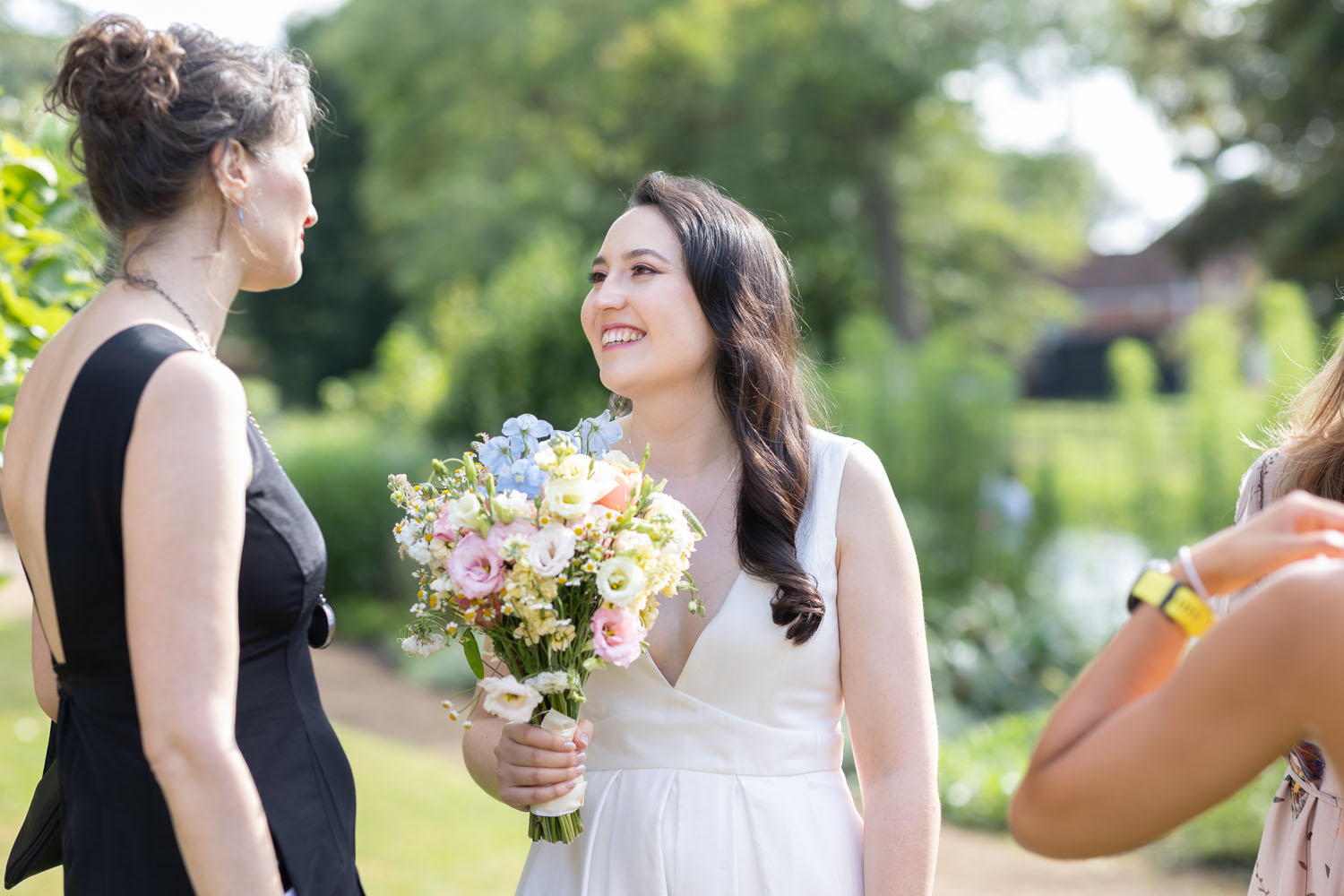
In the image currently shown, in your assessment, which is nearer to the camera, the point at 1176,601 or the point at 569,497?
the point at 1176,601

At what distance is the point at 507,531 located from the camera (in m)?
2.15

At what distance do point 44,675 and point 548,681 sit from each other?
1.05 metres

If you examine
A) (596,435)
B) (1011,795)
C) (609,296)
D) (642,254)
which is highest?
(642,254)

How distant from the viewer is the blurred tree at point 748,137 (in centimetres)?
2491

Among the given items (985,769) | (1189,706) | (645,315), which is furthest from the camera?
(985,769)

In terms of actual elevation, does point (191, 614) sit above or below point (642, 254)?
below

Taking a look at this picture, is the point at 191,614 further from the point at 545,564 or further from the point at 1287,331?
the point at 1287,331

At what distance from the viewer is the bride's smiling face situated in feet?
8.84

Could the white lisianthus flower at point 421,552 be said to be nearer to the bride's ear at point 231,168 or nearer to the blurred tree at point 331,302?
the bride's ear at point 231,168

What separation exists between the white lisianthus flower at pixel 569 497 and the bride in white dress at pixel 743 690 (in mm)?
477

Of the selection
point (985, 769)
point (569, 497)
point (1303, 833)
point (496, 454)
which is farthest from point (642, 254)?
point (985, 769)

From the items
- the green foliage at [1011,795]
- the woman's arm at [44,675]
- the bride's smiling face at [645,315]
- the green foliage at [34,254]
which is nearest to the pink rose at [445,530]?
the bride's smiling face at [645,315]

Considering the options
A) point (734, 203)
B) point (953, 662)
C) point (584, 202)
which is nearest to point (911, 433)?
point (953, 662)

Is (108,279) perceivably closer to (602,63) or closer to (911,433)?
(911,433)
